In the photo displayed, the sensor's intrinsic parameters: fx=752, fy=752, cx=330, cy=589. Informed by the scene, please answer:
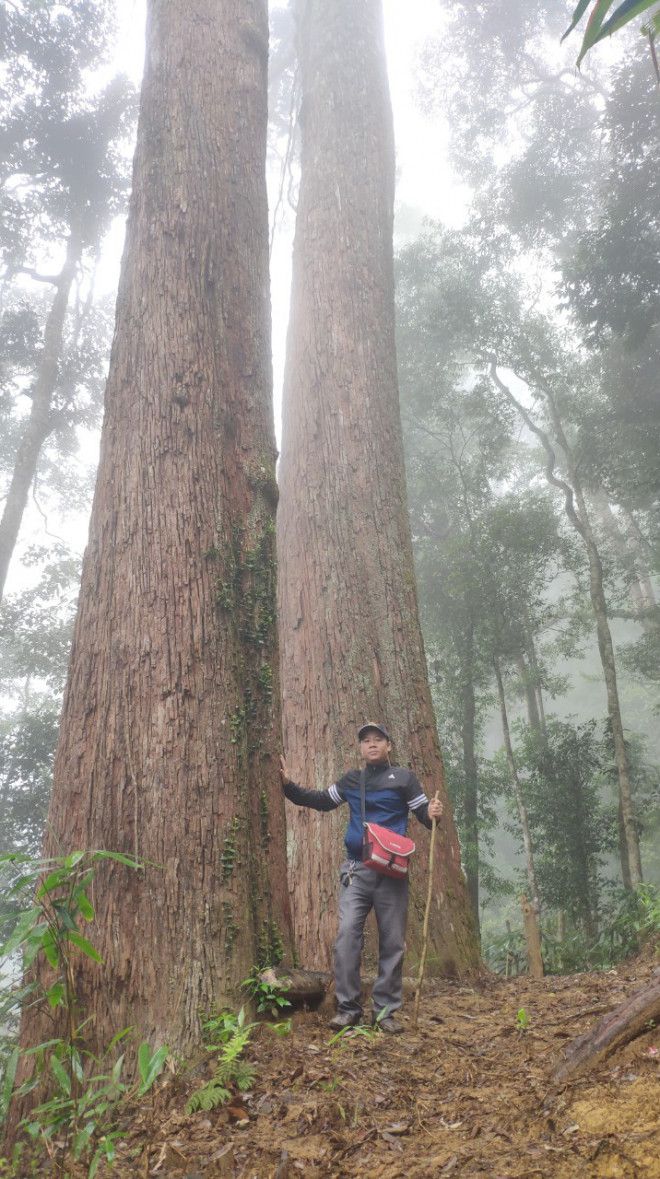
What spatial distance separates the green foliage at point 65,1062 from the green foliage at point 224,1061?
8.1 inches

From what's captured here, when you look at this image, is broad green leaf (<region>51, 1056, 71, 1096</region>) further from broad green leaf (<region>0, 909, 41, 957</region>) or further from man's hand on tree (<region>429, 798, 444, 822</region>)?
man's hand on tree (<region>429, 798, 444, 822</region>)

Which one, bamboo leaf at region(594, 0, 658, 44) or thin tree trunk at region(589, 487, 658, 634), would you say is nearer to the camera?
bamboo leaf at region(594, 0, 658, 44)

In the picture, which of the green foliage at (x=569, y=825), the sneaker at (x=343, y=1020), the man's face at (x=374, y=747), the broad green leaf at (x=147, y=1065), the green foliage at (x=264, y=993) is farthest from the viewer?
the green foliage at (x=569, y=825)

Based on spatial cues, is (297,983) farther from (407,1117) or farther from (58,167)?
(58,167)

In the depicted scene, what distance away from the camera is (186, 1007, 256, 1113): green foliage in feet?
7.38

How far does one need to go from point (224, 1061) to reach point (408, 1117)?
596 millimetres

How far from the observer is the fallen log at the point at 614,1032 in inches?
87.4

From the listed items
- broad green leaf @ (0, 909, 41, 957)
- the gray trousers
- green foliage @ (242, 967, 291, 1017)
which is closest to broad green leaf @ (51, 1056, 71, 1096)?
broad green leaf @ (0, 909, 41, 957)

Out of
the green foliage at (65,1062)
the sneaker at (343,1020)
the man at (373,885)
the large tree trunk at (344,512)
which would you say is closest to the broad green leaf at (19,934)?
the green foliage at (65,1062)

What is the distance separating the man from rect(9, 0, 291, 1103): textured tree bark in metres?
0.58

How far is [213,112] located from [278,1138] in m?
4.73

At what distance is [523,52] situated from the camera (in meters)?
21.6

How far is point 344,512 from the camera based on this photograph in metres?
5.87

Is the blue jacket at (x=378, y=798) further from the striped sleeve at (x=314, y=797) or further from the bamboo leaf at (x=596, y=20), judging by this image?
the bamboo leaf at (x=596, y=20)
